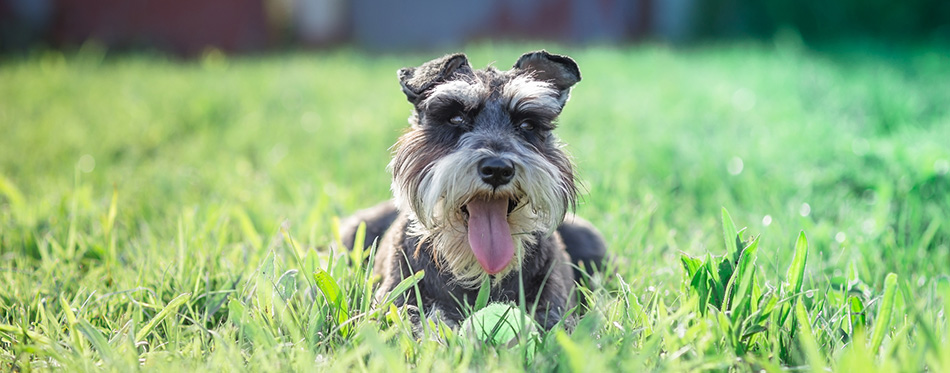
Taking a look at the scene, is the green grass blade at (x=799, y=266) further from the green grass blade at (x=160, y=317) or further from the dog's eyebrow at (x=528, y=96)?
the green grass blade at (x=160, y=317)

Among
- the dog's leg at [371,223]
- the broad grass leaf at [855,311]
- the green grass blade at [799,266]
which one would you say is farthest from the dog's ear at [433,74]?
the broad grass leaf at [855,311]

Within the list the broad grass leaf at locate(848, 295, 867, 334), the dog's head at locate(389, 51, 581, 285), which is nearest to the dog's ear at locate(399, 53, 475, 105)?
the dog's head at locate(389, 51, 581, 285)

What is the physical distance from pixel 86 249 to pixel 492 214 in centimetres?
236

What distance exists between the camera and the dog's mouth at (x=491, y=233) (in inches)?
113

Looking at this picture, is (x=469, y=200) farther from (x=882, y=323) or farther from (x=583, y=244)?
(x=882, y=323)

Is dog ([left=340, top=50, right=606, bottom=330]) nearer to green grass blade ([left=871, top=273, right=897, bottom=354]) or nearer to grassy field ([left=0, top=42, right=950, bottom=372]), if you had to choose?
grassy field ([left=0, top=42, right=950, bottom=372])

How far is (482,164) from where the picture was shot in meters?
2.75

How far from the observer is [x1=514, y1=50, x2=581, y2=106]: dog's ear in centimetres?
329

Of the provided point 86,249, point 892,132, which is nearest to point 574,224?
point 86,249

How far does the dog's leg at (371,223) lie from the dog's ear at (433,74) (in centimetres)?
114

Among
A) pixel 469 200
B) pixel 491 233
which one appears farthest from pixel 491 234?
pixel 469 200

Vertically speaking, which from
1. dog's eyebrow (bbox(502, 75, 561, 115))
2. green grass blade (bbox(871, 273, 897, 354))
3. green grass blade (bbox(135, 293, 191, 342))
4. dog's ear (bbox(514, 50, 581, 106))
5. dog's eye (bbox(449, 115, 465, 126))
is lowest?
green grass blade (bbox(135, 293, 191, 342))

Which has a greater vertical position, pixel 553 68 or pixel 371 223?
pixel 553 68

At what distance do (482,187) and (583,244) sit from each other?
4.69 feet
